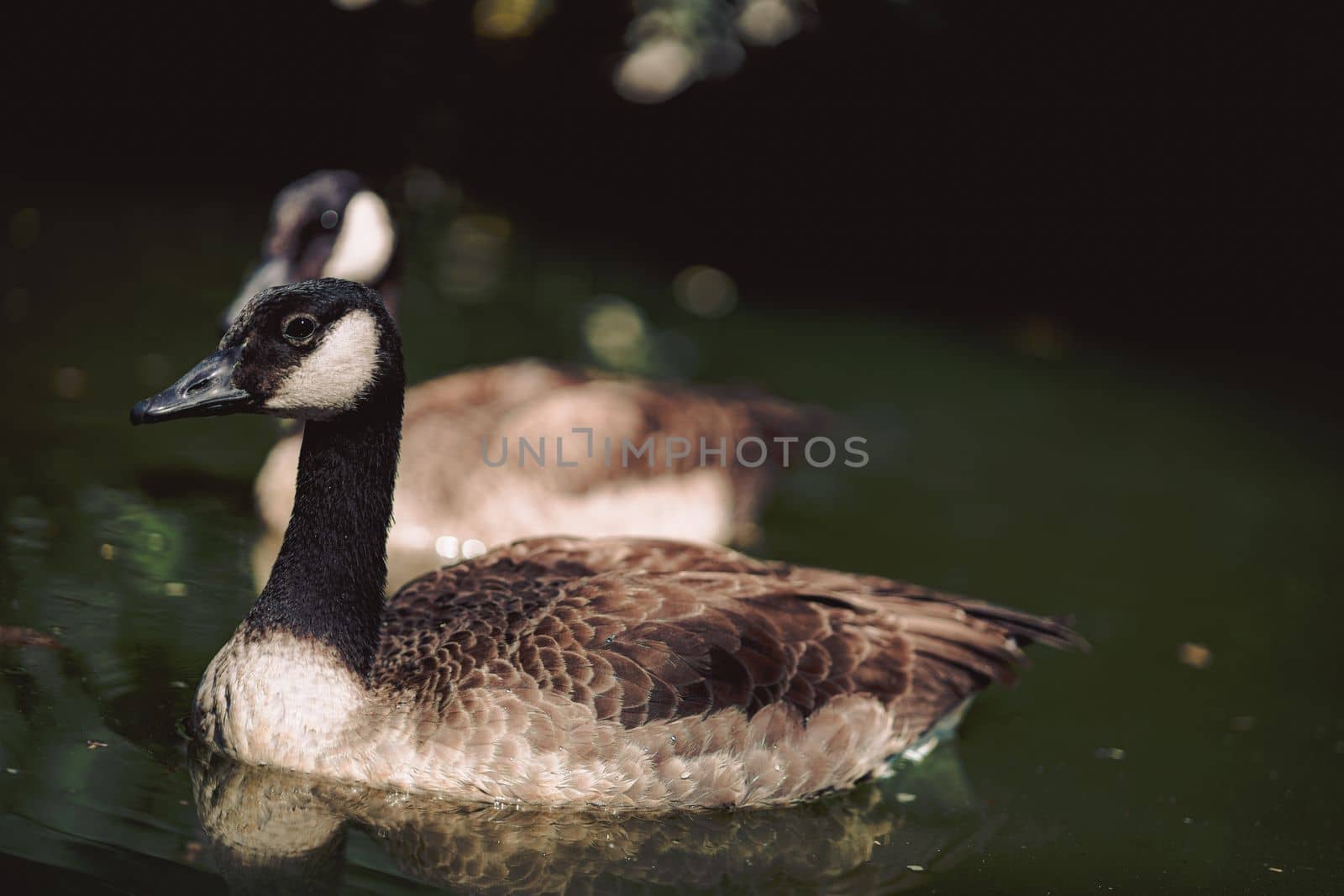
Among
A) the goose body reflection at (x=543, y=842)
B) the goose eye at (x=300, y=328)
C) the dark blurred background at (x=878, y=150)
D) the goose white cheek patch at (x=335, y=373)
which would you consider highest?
the dark blurred background at (x=878, y=150)

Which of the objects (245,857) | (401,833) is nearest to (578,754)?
(401,833)

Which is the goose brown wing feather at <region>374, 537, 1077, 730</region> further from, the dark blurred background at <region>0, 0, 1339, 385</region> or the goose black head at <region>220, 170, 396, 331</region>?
the dark blurred background at <region>0, 0, 1339, 385</region>

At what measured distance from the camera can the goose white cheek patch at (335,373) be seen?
17.0ft

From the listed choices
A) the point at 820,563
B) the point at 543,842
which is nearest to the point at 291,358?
the point at 543,842

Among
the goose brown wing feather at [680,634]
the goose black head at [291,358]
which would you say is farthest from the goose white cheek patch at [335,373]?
the goose brown wing feather at [680,634]

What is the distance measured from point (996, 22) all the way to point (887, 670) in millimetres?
9018

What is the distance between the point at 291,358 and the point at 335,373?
0.16 meters

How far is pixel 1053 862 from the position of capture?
538 cm

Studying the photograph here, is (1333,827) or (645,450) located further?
(645,450)

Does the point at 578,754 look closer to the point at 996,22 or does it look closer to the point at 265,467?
the point at 265,467

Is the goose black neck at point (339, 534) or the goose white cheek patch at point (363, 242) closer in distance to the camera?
the goose black neck at point (339, 534)

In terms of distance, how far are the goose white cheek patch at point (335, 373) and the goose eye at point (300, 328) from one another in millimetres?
51

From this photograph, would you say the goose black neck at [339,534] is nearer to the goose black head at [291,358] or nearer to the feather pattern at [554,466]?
the goose black head at [291,358]

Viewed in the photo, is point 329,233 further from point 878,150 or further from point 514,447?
point 878,150
